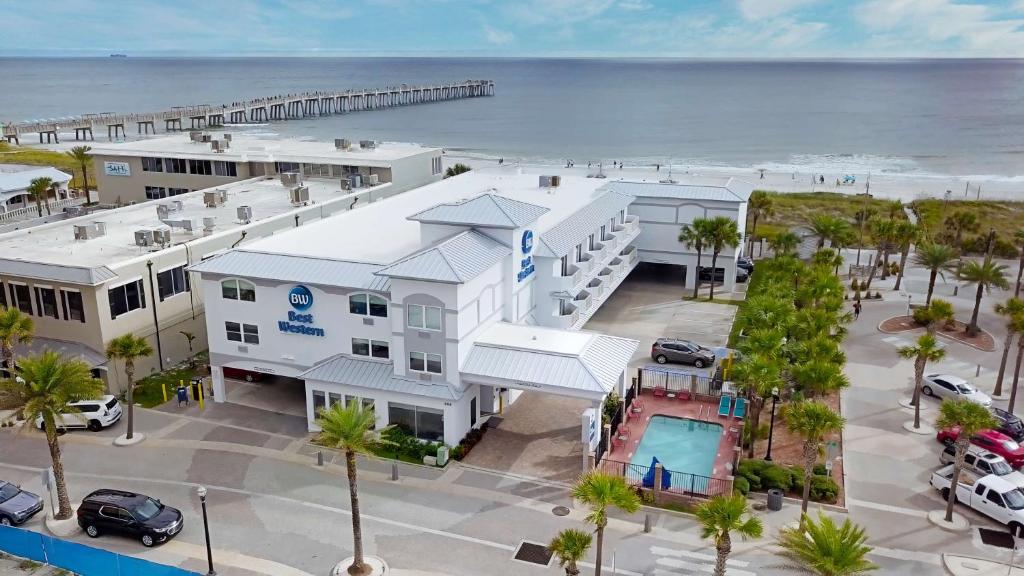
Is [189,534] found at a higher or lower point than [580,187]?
Answer: lower

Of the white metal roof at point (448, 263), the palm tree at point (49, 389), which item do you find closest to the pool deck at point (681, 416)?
the white metal roof at point (448, 263)

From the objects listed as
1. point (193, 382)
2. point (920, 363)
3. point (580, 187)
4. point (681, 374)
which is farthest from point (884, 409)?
point (193, 382)

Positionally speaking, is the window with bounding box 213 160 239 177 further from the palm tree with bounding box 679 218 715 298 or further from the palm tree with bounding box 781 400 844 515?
the palm tree with bounding box 781 400 844 515

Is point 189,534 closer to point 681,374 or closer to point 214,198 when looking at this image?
point 681,374

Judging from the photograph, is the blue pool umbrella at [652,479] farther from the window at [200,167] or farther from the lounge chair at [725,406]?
the window at [200,167]

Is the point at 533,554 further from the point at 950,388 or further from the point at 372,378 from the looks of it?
the point at 950,388

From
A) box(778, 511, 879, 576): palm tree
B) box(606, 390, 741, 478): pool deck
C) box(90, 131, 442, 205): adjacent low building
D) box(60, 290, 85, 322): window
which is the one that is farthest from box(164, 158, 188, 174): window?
box(778, 511, 879, 576): palm tree

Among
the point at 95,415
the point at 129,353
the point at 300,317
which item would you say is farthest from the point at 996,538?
the point at 95,415
